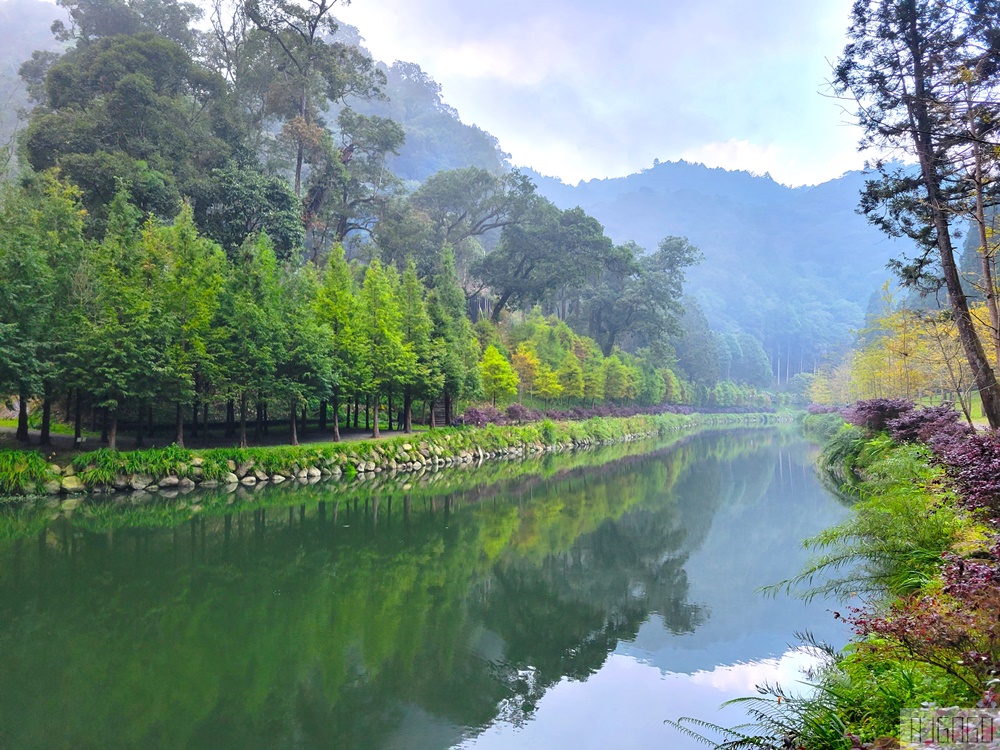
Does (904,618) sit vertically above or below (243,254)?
below

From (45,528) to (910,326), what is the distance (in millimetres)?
28713

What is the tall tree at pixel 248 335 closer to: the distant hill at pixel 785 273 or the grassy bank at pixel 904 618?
the grassy bank at pixel 904 618

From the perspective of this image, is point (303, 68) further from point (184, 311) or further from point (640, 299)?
point (640, 299)

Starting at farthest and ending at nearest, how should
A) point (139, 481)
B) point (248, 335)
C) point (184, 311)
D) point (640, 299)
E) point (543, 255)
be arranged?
point (640, 299)
point (543, 255)
point (248, 335)
point (184, 311)
point (139, 481)

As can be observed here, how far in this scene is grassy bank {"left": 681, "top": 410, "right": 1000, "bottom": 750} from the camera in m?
3.42

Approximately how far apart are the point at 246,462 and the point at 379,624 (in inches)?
506

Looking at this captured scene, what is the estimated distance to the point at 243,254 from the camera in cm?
2392

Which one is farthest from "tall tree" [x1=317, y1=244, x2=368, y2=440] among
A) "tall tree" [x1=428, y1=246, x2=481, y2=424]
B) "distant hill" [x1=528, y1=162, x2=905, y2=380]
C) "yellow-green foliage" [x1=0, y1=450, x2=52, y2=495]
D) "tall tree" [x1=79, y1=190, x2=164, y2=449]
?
"distant hill" [x1=528, y1=162, x2=905, y2=380]

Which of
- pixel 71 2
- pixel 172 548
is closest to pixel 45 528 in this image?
pixel 172 548

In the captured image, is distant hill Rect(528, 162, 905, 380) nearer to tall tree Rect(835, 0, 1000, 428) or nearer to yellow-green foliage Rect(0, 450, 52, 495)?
tall tree Rect(835, 0, 1000, 428)

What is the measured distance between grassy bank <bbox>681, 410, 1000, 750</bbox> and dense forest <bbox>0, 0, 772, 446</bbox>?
1749cm

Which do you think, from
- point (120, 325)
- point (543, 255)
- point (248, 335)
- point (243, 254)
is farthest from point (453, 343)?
point (543, 255)

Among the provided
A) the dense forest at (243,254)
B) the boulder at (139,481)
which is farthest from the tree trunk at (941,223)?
the boulder at (139,481)

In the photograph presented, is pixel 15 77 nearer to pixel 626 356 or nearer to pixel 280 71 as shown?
pixel 280 71
